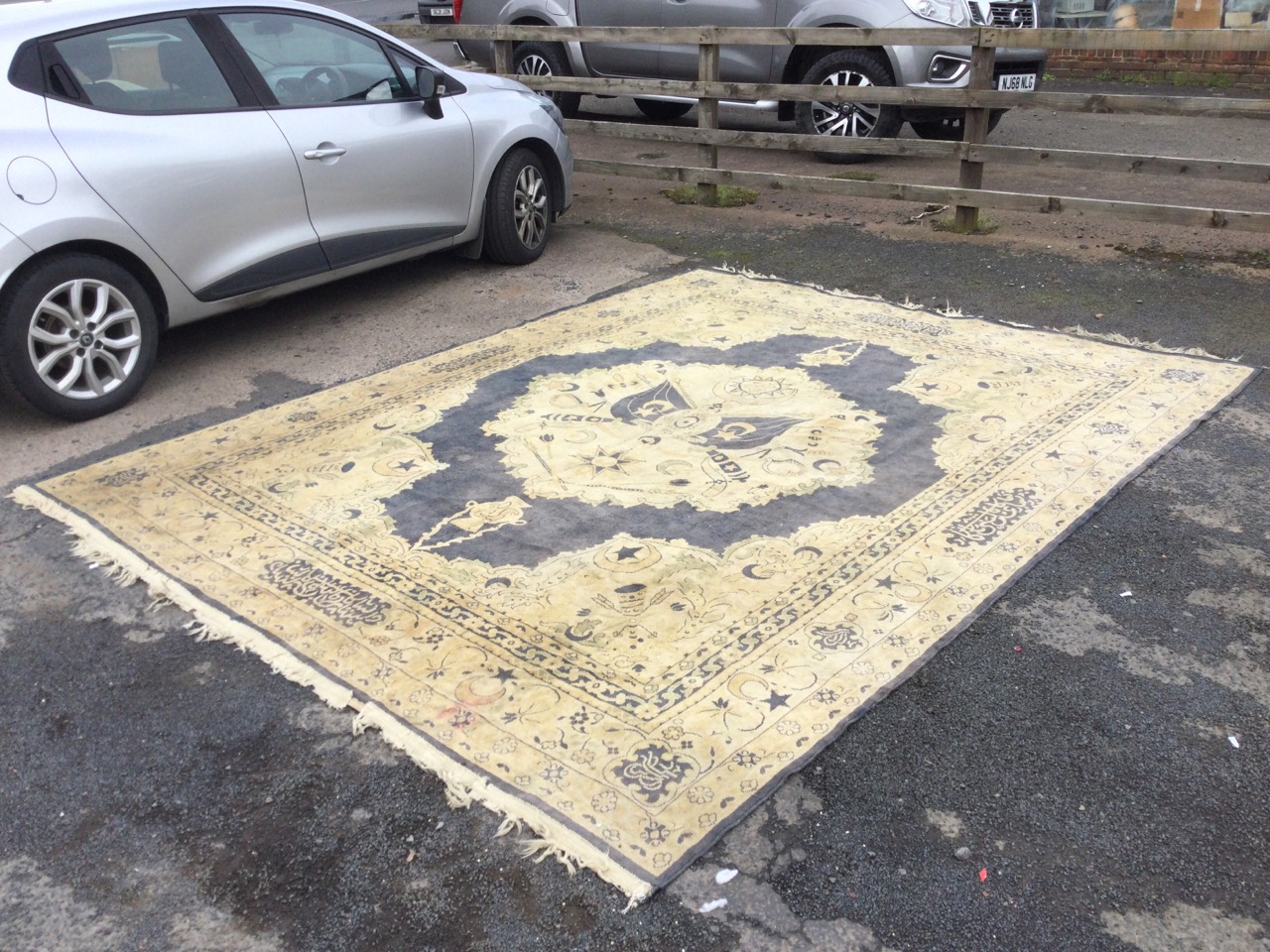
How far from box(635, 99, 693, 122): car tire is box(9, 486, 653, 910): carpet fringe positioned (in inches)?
334

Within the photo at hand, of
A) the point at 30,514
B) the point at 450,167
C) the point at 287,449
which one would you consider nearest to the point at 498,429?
the point at 287,449

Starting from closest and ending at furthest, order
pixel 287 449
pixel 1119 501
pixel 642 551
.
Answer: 1. pixel 642 551
2. pixel 1119 501
3. pixel 287 449

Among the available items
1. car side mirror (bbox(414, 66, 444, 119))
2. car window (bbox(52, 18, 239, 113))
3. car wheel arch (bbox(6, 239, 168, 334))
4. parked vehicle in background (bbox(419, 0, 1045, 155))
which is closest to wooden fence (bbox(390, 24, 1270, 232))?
parked vehicle in background (bbox(419, 0, 1045, 155))

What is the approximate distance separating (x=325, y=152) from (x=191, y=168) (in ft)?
2.44

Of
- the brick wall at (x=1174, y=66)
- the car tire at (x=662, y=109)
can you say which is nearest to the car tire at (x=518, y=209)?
the car tire at (x=662, y=109)

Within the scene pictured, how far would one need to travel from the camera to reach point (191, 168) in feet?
16.5

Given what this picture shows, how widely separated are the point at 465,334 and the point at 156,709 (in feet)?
10.5

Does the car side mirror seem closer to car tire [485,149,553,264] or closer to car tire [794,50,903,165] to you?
car tire [485,149,553,264]

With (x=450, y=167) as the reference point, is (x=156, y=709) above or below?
Answer: below

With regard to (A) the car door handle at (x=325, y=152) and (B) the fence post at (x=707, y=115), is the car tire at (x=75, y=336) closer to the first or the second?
(A) the car door handle at (x=325, y=152)

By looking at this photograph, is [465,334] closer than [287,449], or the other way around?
[287,449]

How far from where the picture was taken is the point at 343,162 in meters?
5.68

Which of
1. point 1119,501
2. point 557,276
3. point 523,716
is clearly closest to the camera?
point 523,716

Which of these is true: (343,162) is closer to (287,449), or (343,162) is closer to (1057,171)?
(287,449)
